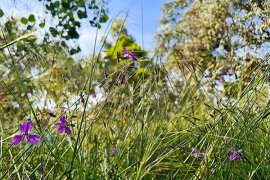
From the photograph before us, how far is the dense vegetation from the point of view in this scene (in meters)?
1.31

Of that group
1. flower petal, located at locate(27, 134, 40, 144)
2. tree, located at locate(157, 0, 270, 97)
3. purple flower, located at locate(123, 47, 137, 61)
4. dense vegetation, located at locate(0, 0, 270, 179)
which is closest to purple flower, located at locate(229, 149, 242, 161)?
dense vegetation, located at locate(0, 0, 270, 179)

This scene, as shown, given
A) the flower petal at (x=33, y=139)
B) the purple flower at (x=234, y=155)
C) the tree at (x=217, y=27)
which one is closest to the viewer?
the flower petal at (x=33, y=139)

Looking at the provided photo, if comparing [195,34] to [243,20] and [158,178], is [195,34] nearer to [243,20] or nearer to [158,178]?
[243,20]

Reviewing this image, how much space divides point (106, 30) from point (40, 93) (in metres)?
1.28

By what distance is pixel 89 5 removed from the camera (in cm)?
488

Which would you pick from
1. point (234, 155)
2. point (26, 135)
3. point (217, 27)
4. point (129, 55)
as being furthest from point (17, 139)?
point (217, 27)

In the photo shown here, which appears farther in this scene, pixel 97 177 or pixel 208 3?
pixel 208 3

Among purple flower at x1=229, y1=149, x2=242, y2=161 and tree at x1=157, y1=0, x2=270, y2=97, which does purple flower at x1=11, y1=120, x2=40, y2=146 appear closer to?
purple flower at x1=229, y1=149, x2=242, y2=161

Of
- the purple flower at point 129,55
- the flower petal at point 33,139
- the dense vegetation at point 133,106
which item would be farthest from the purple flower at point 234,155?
the flower petal at point 33,139

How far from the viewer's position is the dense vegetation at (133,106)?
1309 millimetres

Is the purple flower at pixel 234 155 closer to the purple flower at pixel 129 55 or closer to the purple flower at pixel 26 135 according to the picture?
the purple flower at pixel 129 55

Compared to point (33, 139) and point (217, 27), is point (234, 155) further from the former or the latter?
point (217, 27)

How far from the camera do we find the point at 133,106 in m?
2.13

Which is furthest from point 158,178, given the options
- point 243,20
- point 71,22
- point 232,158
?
point 243,20
